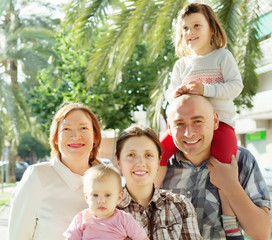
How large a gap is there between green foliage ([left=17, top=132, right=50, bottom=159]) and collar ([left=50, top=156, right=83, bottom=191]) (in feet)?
139

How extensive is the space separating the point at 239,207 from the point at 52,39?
641 inches

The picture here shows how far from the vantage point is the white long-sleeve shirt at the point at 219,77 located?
3.35 meters

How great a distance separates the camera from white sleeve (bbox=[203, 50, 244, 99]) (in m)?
3.26

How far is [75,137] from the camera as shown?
10.0 feet

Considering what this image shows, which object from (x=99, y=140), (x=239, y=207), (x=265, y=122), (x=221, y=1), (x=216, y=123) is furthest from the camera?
(x=265, y=122)

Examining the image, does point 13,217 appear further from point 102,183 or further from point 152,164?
point 152,164

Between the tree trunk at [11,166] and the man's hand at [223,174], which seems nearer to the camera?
the man's hand at [223,174]

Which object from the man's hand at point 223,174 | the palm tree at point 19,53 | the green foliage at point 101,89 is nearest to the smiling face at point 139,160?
the man's hand at point 223,174

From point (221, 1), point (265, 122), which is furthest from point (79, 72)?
point (265, 122)

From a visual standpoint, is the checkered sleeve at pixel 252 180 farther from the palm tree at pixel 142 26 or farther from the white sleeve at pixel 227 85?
the palm tree at pixel 142 26

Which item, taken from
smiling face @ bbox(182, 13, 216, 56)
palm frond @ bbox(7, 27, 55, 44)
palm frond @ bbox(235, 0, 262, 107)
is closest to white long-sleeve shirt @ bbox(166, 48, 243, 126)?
smiling face @ bbox(182, 13, 216, 56)

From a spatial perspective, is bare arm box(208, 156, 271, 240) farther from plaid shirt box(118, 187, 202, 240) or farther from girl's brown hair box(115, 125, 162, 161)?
girl's brown hair box(115, 125, 162, 161)

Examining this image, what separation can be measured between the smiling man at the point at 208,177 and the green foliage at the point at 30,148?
140ft

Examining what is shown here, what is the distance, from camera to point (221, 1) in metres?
7.29
